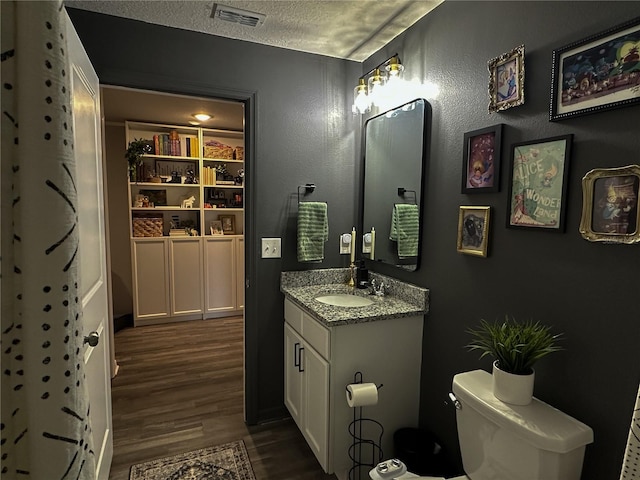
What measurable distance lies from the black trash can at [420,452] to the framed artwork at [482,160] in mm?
1246

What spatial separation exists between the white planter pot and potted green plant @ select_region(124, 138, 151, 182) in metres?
3.95

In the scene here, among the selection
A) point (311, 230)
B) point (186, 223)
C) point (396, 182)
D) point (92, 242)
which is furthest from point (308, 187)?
point (186, 223)

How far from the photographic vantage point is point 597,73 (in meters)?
1.14

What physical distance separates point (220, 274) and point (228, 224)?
2.08 feet

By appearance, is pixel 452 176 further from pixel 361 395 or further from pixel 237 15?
pixel 237 15

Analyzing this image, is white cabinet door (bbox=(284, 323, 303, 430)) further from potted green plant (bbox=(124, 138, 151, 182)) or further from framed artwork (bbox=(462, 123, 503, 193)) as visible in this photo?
potted green plant (bbox=(124, 138, 151, 182))

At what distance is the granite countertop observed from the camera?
5.84ft

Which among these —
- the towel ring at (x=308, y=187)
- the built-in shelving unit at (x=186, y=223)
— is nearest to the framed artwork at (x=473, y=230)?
the towel ring at (x=308, y=187)

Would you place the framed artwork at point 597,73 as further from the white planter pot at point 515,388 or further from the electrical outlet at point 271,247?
the electrical outlet at point 271,247

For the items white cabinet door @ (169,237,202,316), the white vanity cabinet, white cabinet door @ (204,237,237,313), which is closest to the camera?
the white vanity cabinet

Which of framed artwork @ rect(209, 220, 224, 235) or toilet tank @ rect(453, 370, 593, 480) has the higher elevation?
framed artwork @ rect(209, 220, 224, 235)

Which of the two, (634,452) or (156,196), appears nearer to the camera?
(634,452)

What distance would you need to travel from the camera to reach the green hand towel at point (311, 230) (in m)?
2.31

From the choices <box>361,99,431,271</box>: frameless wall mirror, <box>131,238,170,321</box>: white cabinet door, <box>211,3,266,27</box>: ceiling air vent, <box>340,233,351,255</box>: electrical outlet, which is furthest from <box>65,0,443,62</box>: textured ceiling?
<box>131,238,170,321</box>: white cabinet door
